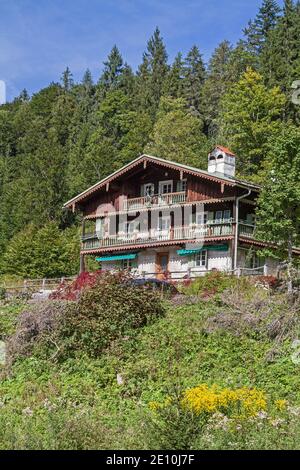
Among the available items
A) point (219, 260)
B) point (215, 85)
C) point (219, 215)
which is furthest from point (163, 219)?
point (215, 85)

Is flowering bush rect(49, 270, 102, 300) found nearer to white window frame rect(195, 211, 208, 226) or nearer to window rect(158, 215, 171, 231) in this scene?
white window frame rect(195, 211, 208, 226)

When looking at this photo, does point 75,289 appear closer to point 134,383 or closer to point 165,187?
point 134,383

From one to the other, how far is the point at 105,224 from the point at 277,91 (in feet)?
80.7

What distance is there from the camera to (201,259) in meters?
39.0

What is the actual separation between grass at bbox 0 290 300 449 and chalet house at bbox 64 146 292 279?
55.3ft

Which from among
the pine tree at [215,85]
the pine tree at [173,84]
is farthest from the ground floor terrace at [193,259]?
the pine tree at [173,84]

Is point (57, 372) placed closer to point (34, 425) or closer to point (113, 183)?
point (34, 425)

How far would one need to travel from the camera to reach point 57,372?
1811 cm

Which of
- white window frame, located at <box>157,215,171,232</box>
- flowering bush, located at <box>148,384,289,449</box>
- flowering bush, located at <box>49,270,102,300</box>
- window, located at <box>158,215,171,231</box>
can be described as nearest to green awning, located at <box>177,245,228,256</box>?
white window frame, located at <box>157,215,171,232</box>

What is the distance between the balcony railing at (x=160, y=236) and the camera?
126 ft

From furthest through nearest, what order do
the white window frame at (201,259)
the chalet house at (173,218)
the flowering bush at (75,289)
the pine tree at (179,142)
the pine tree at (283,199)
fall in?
1. the pine tree at (179,142)
2. the white window frame at (201,259)
3. the chalet house at (173,218)
4. the pine tree at (283,199)
5. the flowering bush at (75,289)

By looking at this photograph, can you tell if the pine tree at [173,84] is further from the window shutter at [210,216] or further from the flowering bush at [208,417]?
the flowering bush at [208,417]

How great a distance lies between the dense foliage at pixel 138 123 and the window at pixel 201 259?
10558 mm
